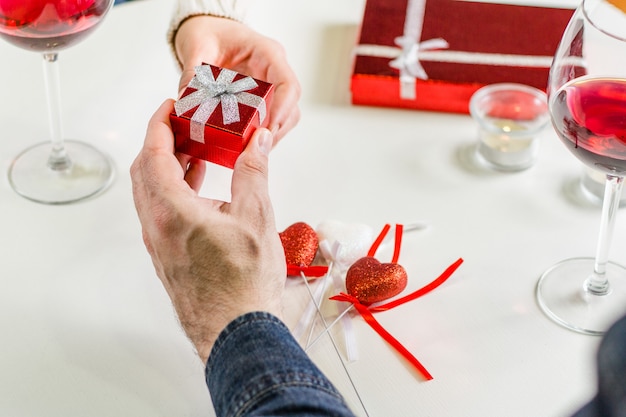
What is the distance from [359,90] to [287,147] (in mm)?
136

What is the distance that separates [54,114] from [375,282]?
1.49ft

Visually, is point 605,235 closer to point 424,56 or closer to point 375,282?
point 375,282

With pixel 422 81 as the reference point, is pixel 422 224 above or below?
below

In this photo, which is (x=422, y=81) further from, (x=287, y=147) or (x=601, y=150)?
(x=601, y=150)

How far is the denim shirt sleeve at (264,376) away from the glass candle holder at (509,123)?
46 cm

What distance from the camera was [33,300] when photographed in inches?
36.0

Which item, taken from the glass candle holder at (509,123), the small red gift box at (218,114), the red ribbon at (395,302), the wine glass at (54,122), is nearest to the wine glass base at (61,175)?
the wine glass at (54,122)

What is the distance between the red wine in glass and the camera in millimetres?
809

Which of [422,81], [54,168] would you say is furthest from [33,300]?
[422,81]

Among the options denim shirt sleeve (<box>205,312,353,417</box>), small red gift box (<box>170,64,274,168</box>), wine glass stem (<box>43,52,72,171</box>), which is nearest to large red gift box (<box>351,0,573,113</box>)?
small red gift box (<box>170,64,274,168</box>)

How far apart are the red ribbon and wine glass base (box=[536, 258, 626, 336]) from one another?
11cm

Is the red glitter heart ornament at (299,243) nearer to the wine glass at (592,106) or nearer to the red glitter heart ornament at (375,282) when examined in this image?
the red glitter heart ornament at (375,282)

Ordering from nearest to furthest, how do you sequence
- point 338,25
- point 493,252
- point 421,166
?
point 493,252, point 421,166, point 338,25

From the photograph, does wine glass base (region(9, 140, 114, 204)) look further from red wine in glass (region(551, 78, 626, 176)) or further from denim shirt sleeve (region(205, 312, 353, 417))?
red wine in glass (region(551, 78, 626, 176))
